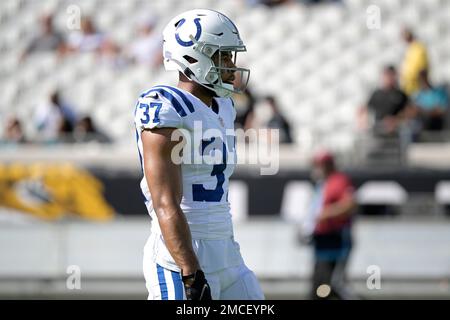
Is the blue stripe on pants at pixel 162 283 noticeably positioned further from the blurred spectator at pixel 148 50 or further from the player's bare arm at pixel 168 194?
the blurred spectator at pixel 148 50

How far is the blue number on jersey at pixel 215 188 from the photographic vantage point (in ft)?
14.2

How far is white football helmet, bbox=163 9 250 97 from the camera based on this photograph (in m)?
4.38

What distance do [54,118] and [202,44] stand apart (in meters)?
7.17

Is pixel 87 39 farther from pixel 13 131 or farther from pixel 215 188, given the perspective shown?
pixel 215 188

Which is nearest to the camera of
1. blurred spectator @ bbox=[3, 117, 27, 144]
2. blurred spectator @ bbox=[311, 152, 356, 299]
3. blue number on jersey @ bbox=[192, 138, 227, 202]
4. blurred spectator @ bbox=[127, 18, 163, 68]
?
blue number on jersey @ bbox=[192, 138, 227, 202]

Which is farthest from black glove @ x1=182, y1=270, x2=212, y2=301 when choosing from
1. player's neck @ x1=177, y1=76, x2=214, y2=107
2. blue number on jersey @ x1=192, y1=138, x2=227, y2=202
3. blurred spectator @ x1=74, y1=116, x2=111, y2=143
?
blurred spectator @ x1=74, y1=116, x2=111, y2=143

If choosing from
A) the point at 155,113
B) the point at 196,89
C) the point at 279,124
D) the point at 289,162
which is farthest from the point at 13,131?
the point at 155,113

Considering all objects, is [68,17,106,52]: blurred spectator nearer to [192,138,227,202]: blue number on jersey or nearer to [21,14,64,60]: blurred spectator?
[21,14,64,60]: blurred spectator


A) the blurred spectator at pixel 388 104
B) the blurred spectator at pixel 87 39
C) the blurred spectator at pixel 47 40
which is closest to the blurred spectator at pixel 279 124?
the blurred spectator at pixel 388 104

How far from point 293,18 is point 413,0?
143 cm

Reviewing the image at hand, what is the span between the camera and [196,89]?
175 inches

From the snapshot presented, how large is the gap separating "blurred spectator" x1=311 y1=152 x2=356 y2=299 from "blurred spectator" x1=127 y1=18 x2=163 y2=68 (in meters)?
3.81
